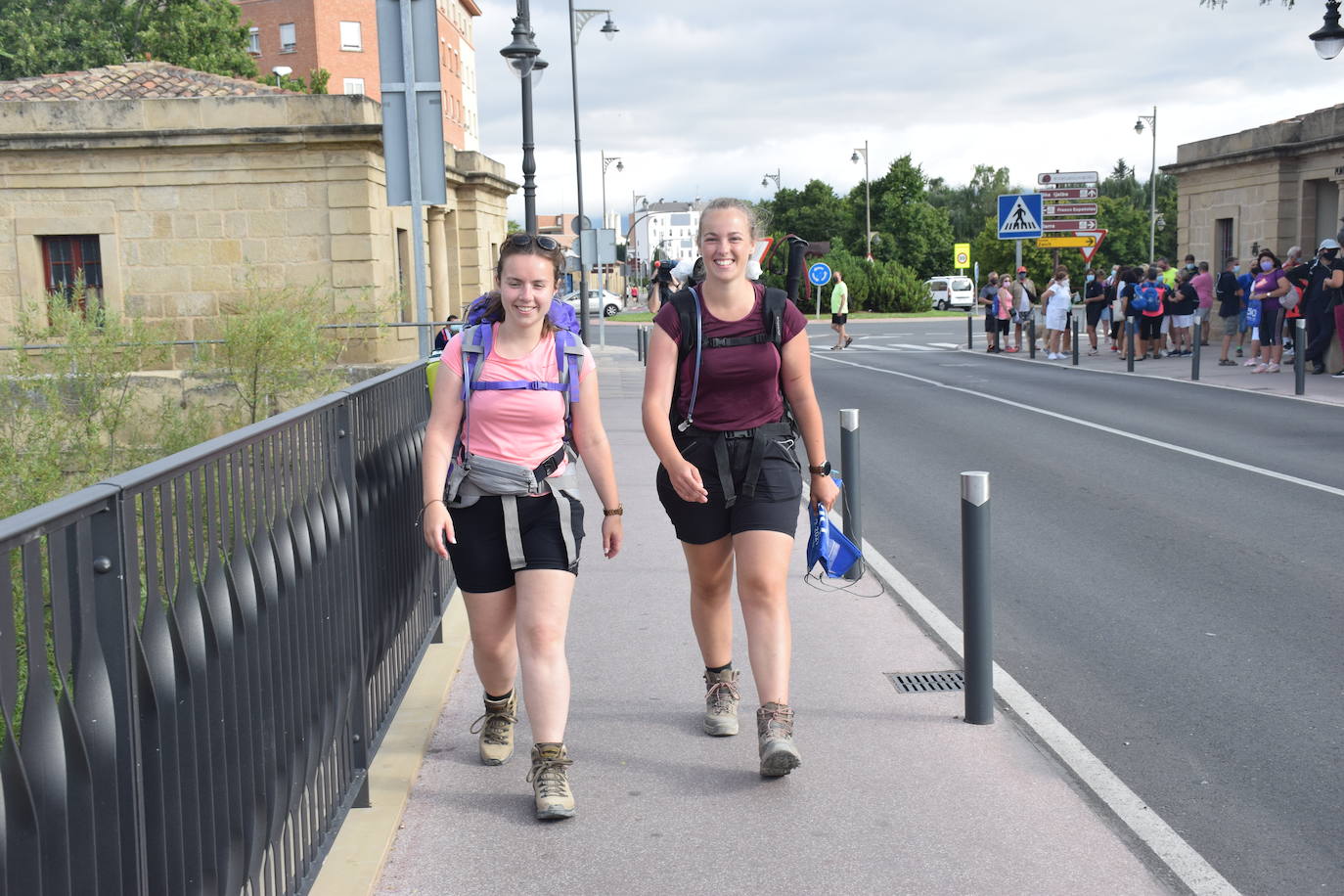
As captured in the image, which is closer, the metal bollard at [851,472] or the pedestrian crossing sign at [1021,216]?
the metal bollard at [851,472]

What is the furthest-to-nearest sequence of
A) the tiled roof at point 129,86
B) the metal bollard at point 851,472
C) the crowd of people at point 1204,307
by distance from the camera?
the tiled roof at point 129,86 < the crowd of people at point 1204,307 < the metal bollard at point 851,472

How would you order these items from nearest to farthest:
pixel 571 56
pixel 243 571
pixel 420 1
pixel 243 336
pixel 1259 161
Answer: pixel 243 571 → pixel 420 1 → pixel 243 336 → pixel 1259 161 → pixel 571 56

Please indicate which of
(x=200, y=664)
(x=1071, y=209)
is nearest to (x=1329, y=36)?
(x=1071, y=209)

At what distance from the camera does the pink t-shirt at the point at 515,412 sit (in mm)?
4305

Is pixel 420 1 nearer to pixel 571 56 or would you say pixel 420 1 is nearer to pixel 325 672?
pixel 325 672

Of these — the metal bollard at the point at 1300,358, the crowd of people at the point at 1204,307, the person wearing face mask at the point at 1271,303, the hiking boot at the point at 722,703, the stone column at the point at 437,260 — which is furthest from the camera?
the stone column at the point at 437,260

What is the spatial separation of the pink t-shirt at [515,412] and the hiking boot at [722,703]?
1116 millimetres

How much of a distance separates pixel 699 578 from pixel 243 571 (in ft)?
6.95

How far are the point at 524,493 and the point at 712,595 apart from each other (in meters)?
0.94

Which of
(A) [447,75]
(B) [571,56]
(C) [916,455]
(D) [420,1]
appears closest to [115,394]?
(C) [916,455]

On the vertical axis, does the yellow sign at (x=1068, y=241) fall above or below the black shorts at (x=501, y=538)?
above

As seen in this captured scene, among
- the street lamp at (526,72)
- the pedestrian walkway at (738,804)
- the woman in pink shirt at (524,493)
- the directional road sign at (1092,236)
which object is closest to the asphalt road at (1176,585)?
the pedestrian walkway at (738,804)

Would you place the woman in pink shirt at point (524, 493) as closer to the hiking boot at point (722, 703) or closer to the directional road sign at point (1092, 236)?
the hiking boot at point (722, 703)

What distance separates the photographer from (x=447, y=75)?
80812mm
